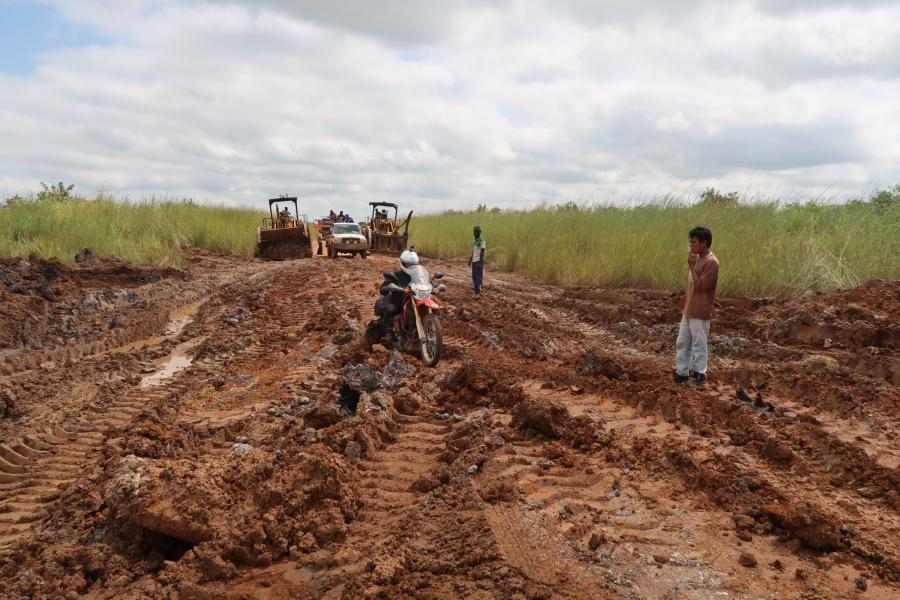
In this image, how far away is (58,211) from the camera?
1978 centimetres

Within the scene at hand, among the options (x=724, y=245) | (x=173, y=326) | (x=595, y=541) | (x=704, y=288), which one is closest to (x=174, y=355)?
(x=173, y=326)

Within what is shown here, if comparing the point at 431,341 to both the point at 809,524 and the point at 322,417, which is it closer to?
the point at 322,417

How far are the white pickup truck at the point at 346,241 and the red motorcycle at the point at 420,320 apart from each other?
15.6m

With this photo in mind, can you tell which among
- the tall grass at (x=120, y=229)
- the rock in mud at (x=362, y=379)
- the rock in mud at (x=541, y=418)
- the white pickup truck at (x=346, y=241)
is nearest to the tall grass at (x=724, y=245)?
the white pickup truck at (x=346, y=241)

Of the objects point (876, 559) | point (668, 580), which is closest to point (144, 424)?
point (668, 580)

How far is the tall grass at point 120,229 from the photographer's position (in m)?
17.7

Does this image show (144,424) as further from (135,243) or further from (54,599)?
(135,243)

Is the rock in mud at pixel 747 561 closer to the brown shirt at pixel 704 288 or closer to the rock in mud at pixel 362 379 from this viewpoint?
the rock in mud at pixel 362 379

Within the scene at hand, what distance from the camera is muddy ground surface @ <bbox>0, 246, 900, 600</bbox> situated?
336 centimetres

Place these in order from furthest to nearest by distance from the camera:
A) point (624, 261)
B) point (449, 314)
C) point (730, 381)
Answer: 1. point (624, 261)
2. point (449, 314)
3. point (730, 381)

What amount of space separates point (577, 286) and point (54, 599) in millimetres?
13969

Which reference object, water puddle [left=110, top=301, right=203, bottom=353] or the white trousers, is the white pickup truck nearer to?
water puddle [left=110, top=301, right=203, bottom=353]

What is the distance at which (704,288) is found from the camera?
721 cm

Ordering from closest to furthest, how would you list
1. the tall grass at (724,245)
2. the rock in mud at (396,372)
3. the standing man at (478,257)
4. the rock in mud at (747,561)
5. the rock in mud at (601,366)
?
1. the rock in mud at (747,561)
2. the rock in mud at (396,372)
3. the rock in mud at (601,366)
4. the tall grass at (724,245)
5. the standing man at (478,257)
